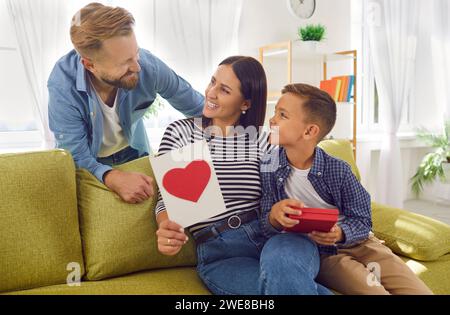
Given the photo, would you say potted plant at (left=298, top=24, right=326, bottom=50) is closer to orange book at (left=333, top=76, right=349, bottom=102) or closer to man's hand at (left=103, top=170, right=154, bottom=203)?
orange book at (left=333, top=76, right=349, bottom=102)

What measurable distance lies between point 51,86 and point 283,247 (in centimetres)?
93

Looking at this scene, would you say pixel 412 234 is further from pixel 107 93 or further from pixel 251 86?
pixel 107 93

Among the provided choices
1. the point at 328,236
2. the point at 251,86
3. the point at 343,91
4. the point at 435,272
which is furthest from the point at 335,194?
the point at 343,91

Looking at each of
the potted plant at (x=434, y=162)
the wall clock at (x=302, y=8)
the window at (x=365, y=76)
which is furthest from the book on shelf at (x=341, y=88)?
the potted plant at (x=434, y=162)

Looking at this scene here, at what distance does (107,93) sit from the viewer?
1.63 metres

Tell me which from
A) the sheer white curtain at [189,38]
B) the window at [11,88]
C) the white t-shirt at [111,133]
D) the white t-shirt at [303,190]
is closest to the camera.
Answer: the white t-shirt at [303,190]

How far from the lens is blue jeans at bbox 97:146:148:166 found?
1727mm

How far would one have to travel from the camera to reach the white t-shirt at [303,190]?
139 centimetres

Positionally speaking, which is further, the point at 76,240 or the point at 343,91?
the point at 343,91

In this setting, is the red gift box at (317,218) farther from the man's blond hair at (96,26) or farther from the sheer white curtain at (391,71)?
the sheer white curtain at (391,71)

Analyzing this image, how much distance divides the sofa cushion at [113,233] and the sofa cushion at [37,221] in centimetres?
4

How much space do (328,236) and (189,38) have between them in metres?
1.85

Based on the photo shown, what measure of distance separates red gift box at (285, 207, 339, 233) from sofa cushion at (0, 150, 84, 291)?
0.68 m

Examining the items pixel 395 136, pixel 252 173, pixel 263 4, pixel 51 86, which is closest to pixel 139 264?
pixel 252 173
